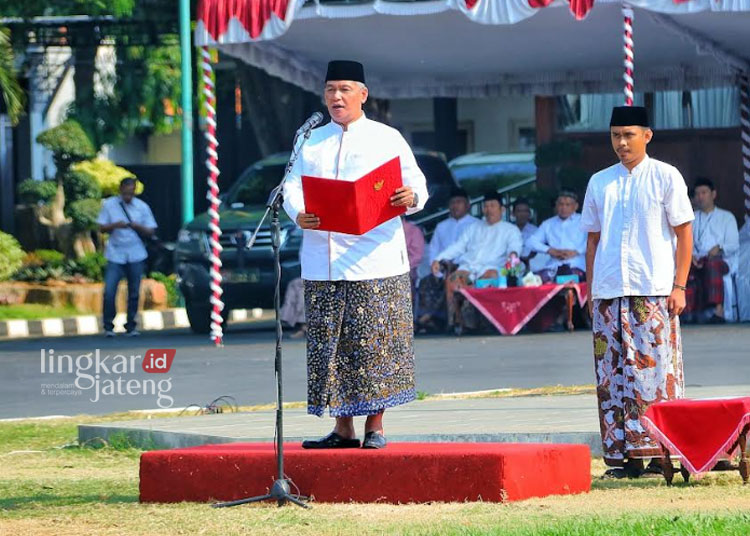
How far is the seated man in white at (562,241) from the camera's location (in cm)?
1894

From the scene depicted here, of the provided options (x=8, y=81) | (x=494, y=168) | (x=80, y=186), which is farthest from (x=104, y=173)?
(x=8, y=81)

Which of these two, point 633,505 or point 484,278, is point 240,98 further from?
point 633,505

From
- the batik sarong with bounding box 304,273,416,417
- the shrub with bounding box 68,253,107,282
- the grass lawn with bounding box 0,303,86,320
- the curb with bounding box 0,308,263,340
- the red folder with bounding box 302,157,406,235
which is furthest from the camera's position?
the shrub with bounding box 68,253,107,282

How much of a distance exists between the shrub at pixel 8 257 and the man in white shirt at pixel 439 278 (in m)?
8.18

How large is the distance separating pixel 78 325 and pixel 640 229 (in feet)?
54.2

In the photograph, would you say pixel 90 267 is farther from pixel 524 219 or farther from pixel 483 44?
pixel 483 44

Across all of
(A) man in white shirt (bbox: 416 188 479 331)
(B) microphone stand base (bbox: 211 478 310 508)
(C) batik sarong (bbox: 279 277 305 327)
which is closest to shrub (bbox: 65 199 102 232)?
(C) batik sarong (bbox: 279 277 305 327)

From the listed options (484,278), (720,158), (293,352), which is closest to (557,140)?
(720,158)

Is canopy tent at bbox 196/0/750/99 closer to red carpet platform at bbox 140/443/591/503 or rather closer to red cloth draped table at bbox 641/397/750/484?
red cloth draped table at bbox 641/397/750/484

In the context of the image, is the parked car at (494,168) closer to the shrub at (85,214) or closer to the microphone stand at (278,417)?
the shrub at (85,214)

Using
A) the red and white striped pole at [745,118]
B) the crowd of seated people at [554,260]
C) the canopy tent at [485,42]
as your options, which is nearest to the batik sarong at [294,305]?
the crowd of seated people at [554,260]

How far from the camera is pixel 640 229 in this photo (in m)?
8.64

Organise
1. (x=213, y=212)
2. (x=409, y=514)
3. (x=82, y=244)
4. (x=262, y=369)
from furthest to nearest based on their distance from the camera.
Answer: (x=82, y=244)
(x=213, y=212)
(x=262, y=369)
(x=409, y=514)

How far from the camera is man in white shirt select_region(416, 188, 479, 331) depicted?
1986cm
